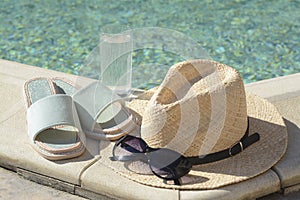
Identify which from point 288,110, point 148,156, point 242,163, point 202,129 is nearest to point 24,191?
point 148,156

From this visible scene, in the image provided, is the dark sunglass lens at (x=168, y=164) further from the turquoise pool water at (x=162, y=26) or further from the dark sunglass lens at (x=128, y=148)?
the turquoise pool water at (x=162, y=26)

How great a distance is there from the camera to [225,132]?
340 cm

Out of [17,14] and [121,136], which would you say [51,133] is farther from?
[17,14]

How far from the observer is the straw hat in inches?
131

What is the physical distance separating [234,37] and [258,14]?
2.09 ft

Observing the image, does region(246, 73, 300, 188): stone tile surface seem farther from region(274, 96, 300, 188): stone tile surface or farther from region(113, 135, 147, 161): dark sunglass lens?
region(113, 135, 147, 161): dark sunglass lens

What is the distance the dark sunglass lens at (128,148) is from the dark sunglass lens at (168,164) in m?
0.10

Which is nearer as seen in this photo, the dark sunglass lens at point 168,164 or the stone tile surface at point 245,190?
the stone tile surface at point 245,190

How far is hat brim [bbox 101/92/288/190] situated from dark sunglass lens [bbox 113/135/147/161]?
45mm

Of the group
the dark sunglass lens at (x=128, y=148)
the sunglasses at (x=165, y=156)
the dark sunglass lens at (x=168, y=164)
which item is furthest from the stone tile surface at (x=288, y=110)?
the dark sunglass lens at (x=128, y=148)

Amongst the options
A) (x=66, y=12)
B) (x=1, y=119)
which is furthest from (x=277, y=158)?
(x=66, y=12)

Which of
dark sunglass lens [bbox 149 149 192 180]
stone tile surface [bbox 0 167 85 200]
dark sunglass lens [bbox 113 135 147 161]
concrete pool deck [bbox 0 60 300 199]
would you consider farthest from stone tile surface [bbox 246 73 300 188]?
stone tile surface [bbox 0 167 85 200]

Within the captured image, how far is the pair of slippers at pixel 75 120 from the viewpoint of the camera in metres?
3.56

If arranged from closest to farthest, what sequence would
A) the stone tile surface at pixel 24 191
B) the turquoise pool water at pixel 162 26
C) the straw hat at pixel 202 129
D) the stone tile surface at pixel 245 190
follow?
1. the stone tile surface at pixel 245 190
2. the straw hat at pixel 202 129
3. the stone tile surface at pixel 24 191
4. the turquoise pool water at pixel 162 26
